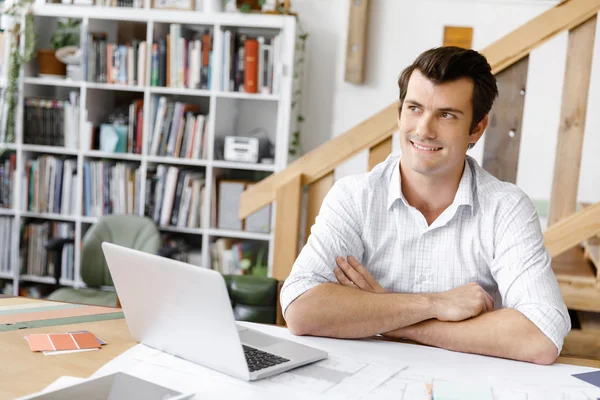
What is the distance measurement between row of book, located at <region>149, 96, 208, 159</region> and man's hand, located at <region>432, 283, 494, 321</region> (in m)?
2.53

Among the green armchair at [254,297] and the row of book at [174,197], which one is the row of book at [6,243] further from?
the green armchair at [254,297]

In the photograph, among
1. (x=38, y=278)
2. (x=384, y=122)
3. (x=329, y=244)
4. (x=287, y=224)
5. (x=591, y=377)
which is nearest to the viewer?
(x=591, y=377)

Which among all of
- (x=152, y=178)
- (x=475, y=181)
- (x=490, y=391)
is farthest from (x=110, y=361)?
(x=152, y=178)

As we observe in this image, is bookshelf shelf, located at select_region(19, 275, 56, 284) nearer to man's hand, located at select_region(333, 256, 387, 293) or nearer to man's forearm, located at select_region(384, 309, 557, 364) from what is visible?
man's hand, located at select_region(333, 256, 387, 293)

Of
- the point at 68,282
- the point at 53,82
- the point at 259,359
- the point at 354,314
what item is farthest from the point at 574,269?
the point at 53,82

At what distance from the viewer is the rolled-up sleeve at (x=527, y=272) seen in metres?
1.51

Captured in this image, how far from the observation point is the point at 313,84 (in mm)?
4051

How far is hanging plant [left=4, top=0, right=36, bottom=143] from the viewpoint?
12.8 feet

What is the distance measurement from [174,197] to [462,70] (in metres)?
2.48

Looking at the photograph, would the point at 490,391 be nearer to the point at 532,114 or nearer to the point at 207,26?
the point at 532,114

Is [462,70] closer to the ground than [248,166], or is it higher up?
higher up

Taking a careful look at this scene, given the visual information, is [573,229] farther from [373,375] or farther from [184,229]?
[184,229]

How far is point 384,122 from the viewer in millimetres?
2537

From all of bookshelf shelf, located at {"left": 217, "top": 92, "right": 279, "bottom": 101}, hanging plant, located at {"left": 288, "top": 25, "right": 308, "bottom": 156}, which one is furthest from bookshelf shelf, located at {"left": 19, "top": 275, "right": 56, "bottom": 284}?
hanging plant, located at {"left": 288, "top": 25, "right": 308, "bottom": 156}
